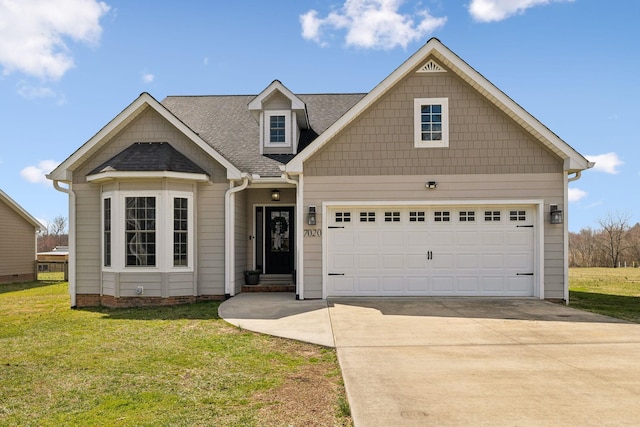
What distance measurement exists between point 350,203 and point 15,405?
7.97 metres

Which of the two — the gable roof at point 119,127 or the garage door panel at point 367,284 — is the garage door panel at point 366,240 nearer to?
the garage door panel at point 367,284

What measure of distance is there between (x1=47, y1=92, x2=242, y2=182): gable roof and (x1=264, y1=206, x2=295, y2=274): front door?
110 inches

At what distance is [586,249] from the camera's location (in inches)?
1380

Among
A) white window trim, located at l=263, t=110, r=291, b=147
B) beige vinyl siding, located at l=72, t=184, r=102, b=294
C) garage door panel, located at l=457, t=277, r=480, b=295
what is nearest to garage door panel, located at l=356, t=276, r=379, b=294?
garage door panel, located at l=457, t=277, r=480, b=295

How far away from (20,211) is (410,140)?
19.0 m

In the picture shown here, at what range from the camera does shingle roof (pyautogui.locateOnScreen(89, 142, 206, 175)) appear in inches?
431

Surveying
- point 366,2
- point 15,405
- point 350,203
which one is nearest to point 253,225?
point 350,203

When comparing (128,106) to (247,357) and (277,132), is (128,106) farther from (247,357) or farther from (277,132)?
(247,357)

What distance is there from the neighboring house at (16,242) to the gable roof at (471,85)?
1625 cm

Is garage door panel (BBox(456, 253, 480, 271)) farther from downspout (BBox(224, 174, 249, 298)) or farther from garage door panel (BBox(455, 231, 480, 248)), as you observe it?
downspout (BBox(224, 174, 249, 298))

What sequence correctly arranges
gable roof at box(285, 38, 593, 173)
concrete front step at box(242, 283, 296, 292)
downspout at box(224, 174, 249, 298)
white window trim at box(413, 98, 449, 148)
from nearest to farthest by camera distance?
1. gable roof at box(285, 38, 593, 173)
2. white window trim at box(413, 98, 449, 148)
3. downspout at box(224, 174, 249, 298)
4. concrete front step at box(242, 283, 296, 292)

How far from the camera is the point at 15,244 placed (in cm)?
2094

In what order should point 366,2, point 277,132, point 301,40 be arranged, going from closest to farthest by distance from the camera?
point 366,2 < point 301,40 < point 277,132

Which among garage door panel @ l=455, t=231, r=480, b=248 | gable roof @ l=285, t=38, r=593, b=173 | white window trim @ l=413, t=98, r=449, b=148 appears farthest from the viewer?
garage door panel @ l=455, t=231, r=480, b=248
